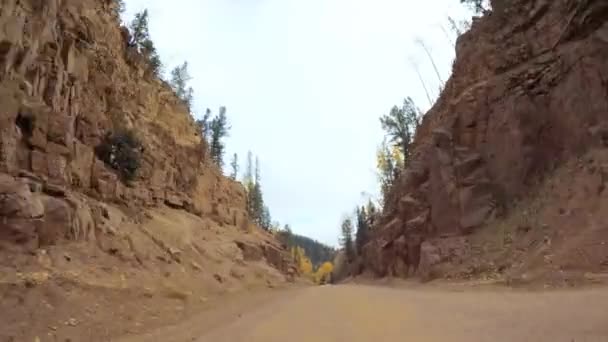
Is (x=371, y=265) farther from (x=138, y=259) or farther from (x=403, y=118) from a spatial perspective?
(x=138, y=259)

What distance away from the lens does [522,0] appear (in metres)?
27.4

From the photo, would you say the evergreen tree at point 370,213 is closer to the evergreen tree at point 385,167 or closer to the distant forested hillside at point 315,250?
the evergreen tree at point 385,167

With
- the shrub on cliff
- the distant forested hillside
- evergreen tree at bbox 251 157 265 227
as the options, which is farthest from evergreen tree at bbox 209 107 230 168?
the distant forested hillside

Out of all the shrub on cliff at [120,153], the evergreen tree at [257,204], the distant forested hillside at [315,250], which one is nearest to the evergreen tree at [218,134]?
the evergreen tree at [257,204]

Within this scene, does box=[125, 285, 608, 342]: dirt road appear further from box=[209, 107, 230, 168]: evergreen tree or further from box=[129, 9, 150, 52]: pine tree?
box=[209, 107, 230, 168]: evergreen tree

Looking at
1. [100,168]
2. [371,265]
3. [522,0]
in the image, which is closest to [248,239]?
[371,265]

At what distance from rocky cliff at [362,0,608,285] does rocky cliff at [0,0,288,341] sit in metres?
10.0

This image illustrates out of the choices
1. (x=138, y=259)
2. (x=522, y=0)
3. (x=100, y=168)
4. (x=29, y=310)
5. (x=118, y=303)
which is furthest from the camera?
(x=522, y=0)

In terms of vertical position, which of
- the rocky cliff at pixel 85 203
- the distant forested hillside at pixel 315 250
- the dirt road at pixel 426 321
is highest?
the distant forested hillside at pixel 315 250

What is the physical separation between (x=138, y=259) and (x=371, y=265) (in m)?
25.9

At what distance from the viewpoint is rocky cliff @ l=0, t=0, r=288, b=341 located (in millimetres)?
10594

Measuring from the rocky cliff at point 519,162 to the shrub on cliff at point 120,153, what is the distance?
15158 mm

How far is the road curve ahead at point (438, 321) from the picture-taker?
7090 mm

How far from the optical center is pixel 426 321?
8766mm
